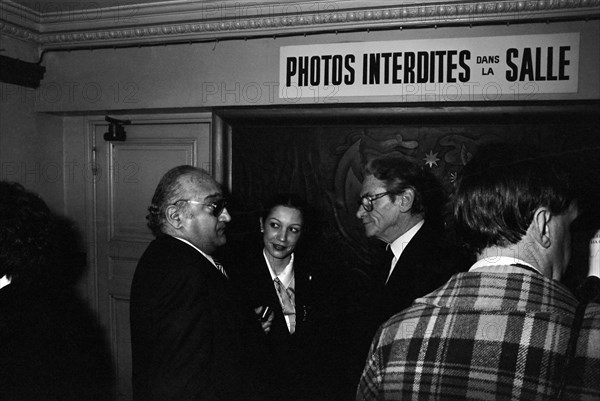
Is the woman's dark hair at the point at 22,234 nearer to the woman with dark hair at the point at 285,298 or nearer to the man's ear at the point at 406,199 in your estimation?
the woman with dark hair at the point at 285,298

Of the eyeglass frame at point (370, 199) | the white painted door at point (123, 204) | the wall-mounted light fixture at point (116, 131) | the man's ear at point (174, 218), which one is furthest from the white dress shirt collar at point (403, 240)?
the wall-mounted light fixture at point (116, 131)

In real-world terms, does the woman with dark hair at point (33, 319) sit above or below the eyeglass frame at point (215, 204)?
below

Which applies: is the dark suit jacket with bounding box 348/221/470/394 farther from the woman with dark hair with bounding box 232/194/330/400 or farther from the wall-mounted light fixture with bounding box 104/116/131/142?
the wall-mounted light fixture with bounding box 104/116/131/142

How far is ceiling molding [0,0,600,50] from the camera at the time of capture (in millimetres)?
2338

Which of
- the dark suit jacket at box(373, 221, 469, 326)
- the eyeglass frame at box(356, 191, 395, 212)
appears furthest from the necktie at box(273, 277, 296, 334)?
the eyeglass frame at box(356, 191, 395, 212)

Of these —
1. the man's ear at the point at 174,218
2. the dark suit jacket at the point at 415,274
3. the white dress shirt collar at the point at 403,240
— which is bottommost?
the dark suit jacket at the point at 415,274

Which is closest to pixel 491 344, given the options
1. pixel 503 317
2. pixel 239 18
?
pixel 503 317

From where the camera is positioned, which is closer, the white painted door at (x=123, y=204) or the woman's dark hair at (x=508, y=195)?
the woman's dark hair at (x=508, y=195)

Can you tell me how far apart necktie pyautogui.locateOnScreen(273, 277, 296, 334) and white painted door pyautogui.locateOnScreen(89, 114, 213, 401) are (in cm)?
121

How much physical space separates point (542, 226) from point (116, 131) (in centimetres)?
289

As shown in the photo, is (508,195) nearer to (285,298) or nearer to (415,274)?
(415,274)

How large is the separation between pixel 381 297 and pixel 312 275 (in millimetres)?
612

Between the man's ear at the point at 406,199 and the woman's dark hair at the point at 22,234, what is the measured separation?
4.70 ft

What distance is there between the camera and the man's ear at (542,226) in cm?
95
